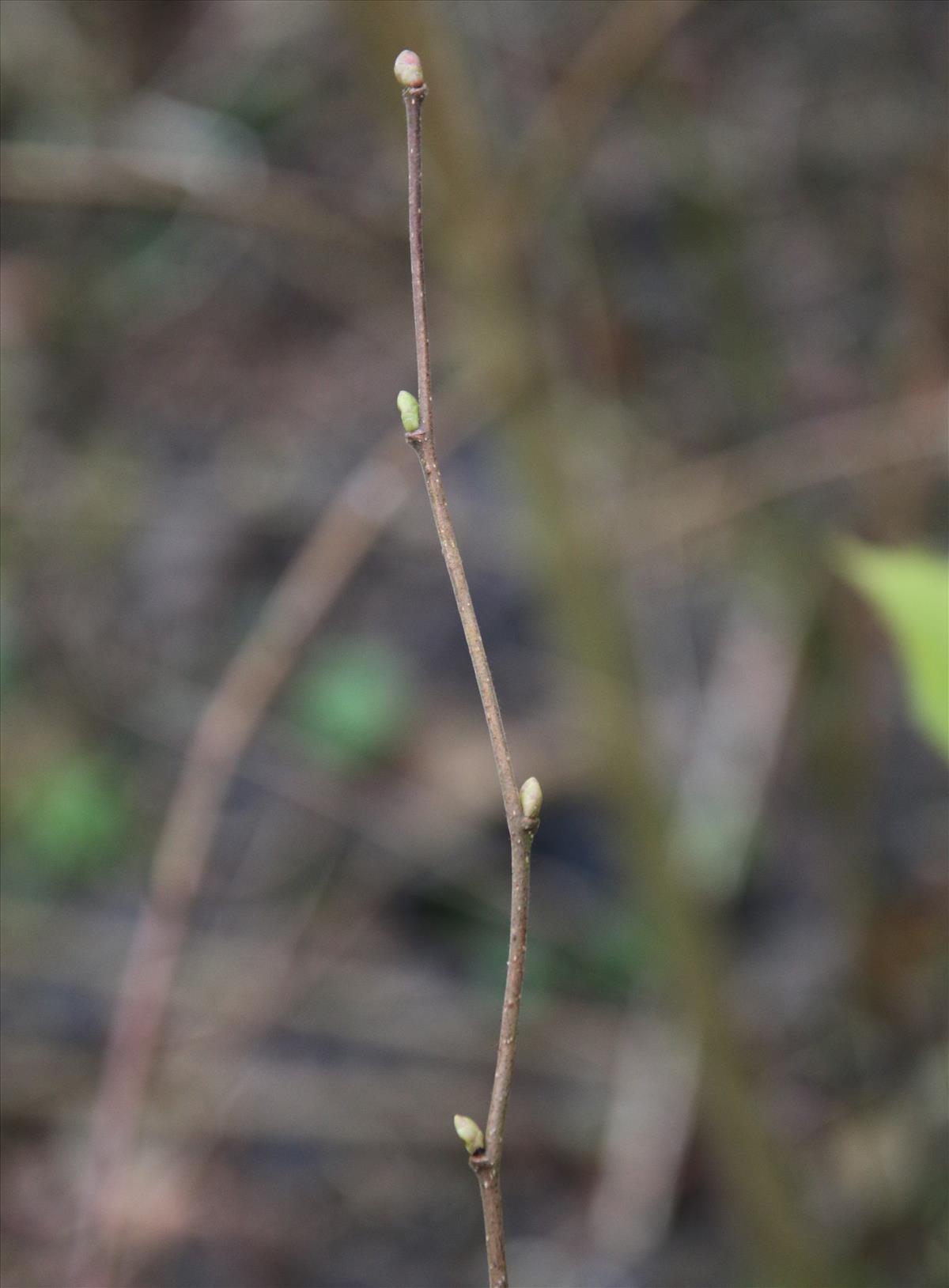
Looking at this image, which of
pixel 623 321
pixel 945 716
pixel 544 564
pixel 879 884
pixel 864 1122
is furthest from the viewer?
pixel 623 321

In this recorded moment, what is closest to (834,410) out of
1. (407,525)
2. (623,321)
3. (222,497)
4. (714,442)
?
(714,442)

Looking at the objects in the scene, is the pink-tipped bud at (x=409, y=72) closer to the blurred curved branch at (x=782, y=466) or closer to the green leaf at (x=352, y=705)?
the blurred curved branch at (x=782, y=466)

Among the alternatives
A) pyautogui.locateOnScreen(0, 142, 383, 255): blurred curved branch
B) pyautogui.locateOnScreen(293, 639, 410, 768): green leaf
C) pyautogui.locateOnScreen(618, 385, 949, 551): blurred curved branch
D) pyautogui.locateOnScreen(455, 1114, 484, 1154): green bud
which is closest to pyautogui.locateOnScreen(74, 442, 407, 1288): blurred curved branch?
pyautogui.locateOnScreen(0, 142, 383, 255): blurred curved branch

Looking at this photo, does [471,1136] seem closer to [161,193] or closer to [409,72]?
[409,72]

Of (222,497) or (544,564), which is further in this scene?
(222,497)

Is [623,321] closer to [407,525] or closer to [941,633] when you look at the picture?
[407,525]

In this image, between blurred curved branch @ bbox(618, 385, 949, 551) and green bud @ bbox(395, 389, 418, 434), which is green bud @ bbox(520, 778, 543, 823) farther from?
blurred curved branch @ bbox(618, 385, 949, 551)

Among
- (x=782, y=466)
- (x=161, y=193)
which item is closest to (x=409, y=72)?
(x=161, y=193)

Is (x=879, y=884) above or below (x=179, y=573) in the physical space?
below
